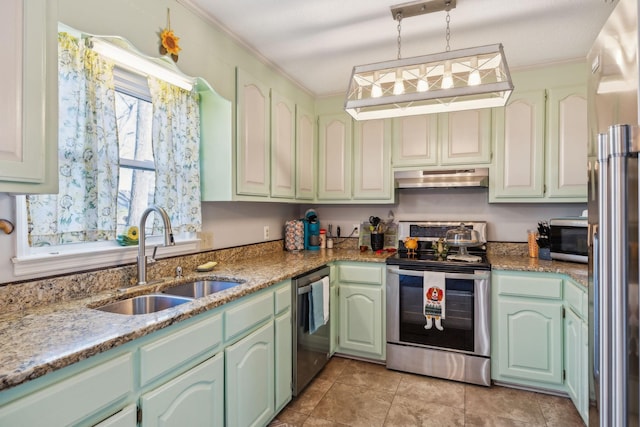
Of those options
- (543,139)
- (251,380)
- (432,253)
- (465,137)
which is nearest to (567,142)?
(543,139)

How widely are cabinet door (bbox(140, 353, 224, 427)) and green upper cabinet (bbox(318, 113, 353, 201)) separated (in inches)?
81.1

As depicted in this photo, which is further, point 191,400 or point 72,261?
point 72,261

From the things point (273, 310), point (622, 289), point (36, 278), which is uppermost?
point (622, 289)

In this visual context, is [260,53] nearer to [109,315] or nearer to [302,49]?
[302,49]

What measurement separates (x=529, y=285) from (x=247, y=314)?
1.93 m

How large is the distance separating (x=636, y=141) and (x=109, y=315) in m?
1.64

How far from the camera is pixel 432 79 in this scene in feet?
6.69

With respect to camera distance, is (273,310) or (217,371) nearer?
(217,371)

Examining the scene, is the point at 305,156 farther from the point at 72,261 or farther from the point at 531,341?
the point at 531,341

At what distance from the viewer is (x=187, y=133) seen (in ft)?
7.24

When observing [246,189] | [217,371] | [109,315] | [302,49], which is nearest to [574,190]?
[302,49]

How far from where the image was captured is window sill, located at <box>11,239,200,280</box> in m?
1.40

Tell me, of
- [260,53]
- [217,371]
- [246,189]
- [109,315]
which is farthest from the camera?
[260,53]

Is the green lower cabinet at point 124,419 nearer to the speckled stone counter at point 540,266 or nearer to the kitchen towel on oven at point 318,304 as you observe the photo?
the kitchen towel on oven at point 318,304
